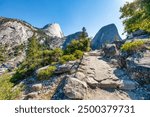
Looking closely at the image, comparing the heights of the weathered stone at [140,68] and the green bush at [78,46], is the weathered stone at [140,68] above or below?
below

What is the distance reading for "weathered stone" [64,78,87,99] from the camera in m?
17.3

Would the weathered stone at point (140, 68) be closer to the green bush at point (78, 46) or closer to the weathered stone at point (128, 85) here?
the weathered stone at point (128, 85)

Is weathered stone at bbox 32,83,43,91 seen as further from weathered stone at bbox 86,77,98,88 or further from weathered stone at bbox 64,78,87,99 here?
weathered stone at bbox 86,77,98,88

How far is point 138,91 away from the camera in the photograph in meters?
18.2

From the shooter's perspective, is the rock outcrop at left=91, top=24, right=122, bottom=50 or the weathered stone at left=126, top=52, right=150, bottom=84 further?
the rock outcrop at left=91, top=24, right=122, bottom=50

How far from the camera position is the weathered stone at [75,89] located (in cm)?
1733

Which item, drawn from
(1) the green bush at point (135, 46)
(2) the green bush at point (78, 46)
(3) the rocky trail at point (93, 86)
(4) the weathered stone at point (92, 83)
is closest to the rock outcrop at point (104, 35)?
(2) the green bush at point (78, 46)

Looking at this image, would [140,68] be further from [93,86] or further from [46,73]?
[46,73]

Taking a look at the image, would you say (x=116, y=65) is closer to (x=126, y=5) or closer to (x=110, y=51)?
(x=110, y=51)

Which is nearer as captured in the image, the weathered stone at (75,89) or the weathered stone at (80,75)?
the weathered stone at (75,89)

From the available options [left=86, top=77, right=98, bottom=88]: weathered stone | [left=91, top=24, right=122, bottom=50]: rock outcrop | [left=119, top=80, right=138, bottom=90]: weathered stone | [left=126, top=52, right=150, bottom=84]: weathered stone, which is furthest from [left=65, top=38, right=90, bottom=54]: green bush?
[left=91, top=24, right=122, bottom=50]: rock outcrop

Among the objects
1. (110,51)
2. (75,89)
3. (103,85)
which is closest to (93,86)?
(103,85)

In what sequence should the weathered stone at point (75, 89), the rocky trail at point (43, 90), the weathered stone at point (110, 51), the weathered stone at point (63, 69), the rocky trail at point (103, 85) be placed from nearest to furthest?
1. the weathered stone at point (75, 89)
2. the rocky trail at point (103, 85)
3. the rocky trail at point (43, 90)
4. the weathered stone at point (63, 69)
5. the weathered stone at point (110, 51)

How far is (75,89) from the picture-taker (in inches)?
697
